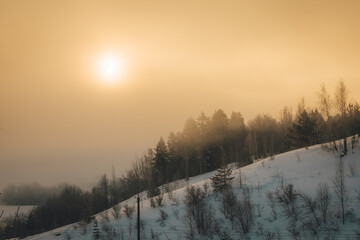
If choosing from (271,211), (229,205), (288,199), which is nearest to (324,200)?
(288,199)

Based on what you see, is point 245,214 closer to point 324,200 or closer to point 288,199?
point 288,199

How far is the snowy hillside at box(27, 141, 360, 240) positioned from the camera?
70.8 ft

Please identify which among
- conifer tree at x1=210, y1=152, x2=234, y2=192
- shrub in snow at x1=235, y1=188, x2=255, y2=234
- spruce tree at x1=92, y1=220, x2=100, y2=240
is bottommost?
spruce tree at x1=92, y1=220, x2=100, y2=240

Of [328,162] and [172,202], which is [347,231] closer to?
[328,162]

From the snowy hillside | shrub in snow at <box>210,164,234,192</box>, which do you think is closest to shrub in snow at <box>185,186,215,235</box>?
the snowy hillside

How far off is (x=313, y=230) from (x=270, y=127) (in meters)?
77.1

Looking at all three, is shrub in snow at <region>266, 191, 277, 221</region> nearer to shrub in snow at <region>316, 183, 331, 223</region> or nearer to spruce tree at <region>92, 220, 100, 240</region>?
shrub in snow at <region>316, 183, 331, 223</region>

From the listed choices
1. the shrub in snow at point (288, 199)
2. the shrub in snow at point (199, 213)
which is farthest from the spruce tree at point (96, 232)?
the shrub in snow at point (288, 199)

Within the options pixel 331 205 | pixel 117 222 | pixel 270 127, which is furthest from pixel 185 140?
pixel 331 205

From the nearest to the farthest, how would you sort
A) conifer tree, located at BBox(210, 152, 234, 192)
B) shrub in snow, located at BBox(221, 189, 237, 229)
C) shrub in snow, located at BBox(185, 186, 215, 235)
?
1. shrub in snow, located at BBox(185, 186, 215, 235)
2. shrub in snow, located at BBox(221, 189, 237, 229)
3. conifer tree, located at BBox(210, 152, 234, 192)

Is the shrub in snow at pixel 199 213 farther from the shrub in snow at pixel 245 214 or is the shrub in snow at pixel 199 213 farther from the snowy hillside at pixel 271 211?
the shrub in snow at pixel 245 214

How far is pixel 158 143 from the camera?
7656 centimetres

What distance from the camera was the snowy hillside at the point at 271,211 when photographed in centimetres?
2158

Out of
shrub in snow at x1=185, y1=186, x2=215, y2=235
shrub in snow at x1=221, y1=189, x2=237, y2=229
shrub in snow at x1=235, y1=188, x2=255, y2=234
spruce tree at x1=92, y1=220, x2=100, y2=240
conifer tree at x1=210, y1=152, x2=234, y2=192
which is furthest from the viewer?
spruce tree at x1=92, y1=220, x2=100, y2=240
